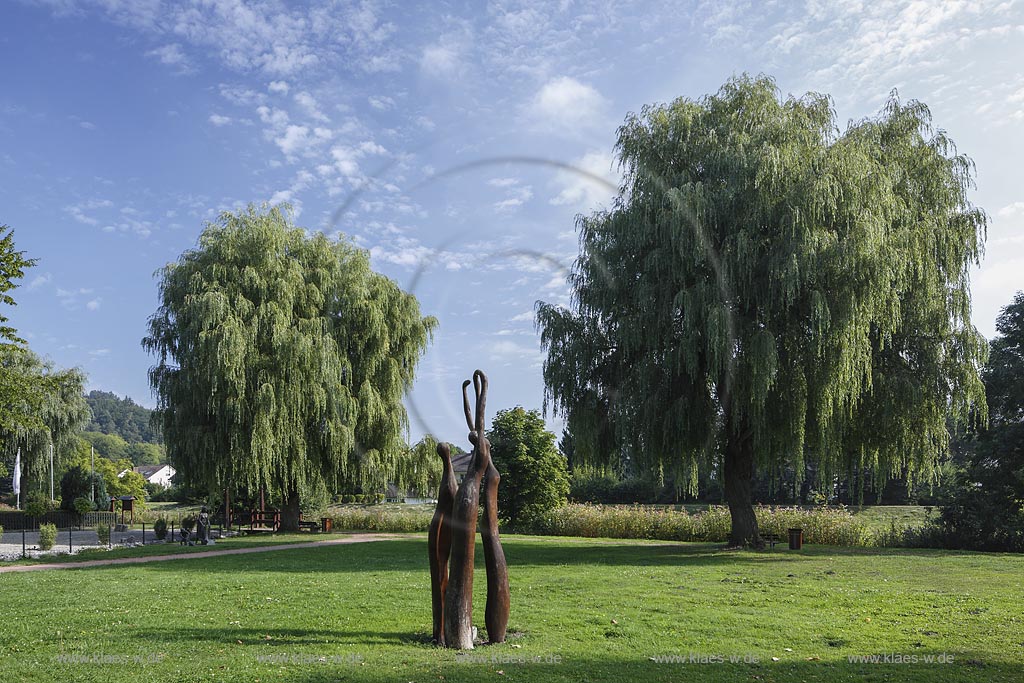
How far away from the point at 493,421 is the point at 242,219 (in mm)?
13184

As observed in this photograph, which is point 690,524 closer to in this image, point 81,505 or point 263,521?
point 263,521

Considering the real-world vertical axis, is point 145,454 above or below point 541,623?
below

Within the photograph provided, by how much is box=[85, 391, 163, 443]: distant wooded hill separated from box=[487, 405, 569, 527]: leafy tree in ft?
491

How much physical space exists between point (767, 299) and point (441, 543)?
1292 centimetres

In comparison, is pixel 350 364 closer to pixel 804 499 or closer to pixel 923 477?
pixel 923 477

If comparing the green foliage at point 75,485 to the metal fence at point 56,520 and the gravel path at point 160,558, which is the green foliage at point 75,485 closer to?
the metal fence at point 56,520

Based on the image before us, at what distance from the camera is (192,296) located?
2848 centimetres

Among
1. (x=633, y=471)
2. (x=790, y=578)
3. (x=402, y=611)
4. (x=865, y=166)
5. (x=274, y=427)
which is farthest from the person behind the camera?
(x=274, y=427)

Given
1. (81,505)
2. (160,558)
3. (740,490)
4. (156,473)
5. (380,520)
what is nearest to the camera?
(160,558)

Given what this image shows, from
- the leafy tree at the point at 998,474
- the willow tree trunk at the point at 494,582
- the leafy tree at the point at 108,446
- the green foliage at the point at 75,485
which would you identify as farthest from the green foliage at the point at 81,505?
the leafy tree at the point at 108,446

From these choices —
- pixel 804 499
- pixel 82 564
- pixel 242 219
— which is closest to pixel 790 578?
pixel 82 564

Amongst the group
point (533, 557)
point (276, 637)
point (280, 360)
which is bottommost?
point (533, 557)

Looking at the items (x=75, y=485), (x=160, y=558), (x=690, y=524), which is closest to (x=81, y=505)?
(x=75, y=485)

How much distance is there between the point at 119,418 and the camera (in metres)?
178
